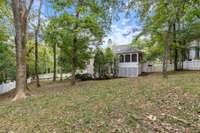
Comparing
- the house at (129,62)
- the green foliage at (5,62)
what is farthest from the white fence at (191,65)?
the green foliage at (5,62)

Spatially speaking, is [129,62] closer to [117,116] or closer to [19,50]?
[19,50]

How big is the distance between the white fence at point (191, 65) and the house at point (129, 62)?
5.18 m

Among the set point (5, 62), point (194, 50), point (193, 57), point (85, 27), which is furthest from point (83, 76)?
point (85, 27)

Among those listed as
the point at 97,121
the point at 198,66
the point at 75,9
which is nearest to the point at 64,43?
the point at 75,9

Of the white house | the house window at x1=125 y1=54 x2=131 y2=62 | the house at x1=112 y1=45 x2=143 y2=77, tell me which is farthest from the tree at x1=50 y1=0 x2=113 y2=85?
the house window at x1=125 y1=54 x2=131 y2=62

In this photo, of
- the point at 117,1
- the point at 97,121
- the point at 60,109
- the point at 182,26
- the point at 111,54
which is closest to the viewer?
the point at 97,121

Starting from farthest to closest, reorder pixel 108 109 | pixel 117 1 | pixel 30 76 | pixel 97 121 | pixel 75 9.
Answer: pixel 30 76
pixel 75 9
pixel 117 1
pixel 108 109
pixel 97 121

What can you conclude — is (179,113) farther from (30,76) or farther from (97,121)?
(30,76)

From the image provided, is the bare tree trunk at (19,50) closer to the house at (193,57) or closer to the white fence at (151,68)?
the house at (193,57)

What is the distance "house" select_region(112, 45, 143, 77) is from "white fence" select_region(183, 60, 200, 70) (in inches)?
204

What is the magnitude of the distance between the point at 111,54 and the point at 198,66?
31.9ft

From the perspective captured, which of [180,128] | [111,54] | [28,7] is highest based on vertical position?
[28,7]

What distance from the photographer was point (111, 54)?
28.7m

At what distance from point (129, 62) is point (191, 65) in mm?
7152
